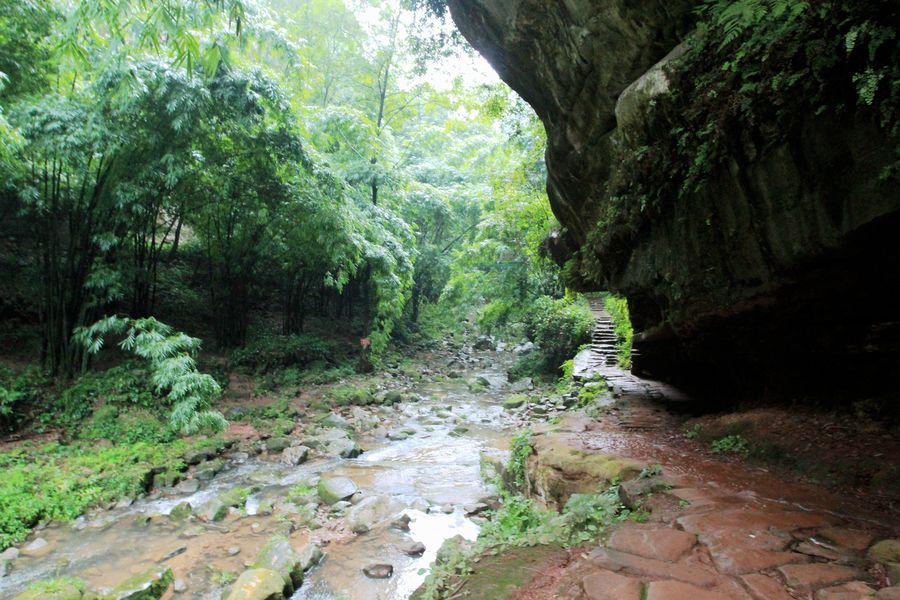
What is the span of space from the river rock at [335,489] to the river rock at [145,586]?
7.38 ft

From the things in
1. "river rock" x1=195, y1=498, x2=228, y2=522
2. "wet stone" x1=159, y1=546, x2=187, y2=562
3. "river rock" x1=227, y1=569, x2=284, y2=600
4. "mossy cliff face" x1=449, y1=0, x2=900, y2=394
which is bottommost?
"wet stone" x1=159, y1=546, x2=187, y2=562

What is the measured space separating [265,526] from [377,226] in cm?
936

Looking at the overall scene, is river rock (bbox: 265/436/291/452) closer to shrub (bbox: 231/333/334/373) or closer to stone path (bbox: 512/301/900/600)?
shrub (bbox: 231/333/334/373)

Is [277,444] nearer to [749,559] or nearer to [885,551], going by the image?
[749,559]

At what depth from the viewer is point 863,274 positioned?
3.54m

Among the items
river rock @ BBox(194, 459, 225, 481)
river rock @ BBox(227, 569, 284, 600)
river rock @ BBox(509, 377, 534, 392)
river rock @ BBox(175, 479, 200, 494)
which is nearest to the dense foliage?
river rock @ BBox(227, 569, 284, 600)

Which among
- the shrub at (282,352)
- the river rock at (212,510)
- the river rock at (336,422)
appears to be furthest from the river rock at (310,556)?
the shrub at (282,352)

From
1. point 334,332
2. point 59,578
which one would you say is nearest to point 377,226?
point 334,332

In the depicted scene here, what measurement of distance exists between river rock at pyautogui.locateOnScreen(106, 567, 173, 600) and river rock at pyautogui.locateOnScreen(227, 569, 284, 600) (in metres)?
0.76

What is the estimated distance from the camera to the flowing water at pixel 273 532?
183 inches

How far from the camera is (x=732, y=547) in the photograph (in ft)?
9.23

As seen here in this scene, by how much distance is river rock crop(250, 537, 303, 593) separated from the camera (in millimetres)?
4418

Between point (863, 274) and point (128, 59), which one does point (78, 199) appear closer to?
point (128, 59)

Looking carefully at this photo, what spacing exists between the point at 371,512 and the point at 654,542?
399cm
